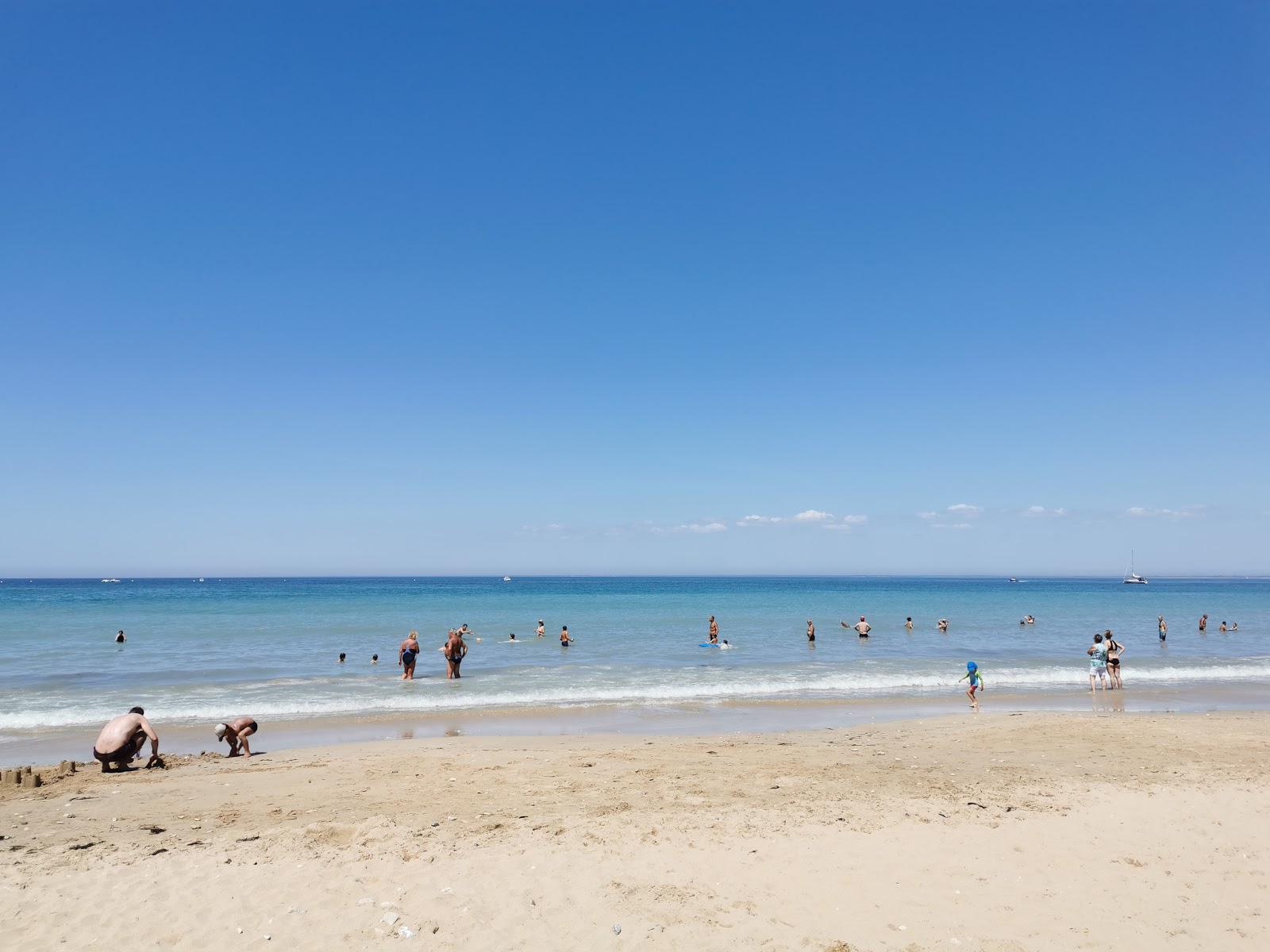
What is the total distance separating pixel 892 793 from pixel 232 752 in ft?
36.1

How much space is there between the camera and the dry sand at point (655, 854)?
5949 mm

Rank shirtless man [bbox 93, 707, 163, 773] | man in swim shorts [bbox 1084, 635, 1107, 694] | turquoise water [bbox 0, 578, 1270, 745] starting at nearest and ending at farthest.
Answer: shirtless man [bbox 93, 707, 163, 773], turquoise water [bbox 0, 578, 1270, 745], man in swim shorts [bbox 1084, 635, 1107, 694]

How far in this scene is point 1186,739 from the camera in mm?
12875

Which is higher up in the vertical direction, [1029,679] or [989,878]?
[989,878]

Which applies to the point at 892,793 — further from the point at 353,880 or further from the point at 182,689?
the point at 182,689

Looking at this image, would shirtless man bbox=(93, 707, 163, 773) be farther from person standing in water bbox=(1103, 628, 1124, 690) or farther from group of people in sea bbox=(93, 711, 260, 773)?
person standing in water bbox=(1103, 628, 1124, 690)

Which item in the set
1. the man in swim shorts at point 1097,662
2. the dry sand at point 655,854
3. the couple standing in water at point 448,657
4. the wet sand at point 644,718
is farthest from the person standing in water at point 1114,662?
the couple standing in water at point 448,657

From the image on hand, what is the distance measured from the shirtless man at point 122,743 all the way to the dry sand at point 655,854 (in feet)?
1.31

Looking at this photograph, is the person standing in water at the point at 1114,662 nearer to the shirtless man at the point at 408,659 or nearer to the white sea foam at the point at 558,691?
the white sea foam at the point at 558,691

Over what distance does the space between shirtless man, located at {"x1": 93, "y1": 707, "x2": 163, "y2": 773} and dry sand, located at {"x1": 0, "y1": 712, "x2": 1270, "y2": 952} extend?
1.31ft

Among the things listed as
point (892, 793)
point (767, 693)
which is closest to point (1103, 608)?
point (767, 693)

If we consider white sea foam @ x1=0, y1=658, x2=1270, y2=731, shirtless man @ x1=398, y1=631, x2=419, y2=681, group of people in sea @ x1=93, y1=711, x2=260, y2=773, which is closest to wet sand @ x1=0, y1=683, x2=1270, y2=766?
white sea foam @ x1=0, y1=658, x2=1270, y2=731

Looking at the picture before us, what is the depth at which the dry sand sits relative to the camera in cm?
595

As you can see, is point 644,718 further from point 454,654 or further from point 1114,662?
point 1114,662
